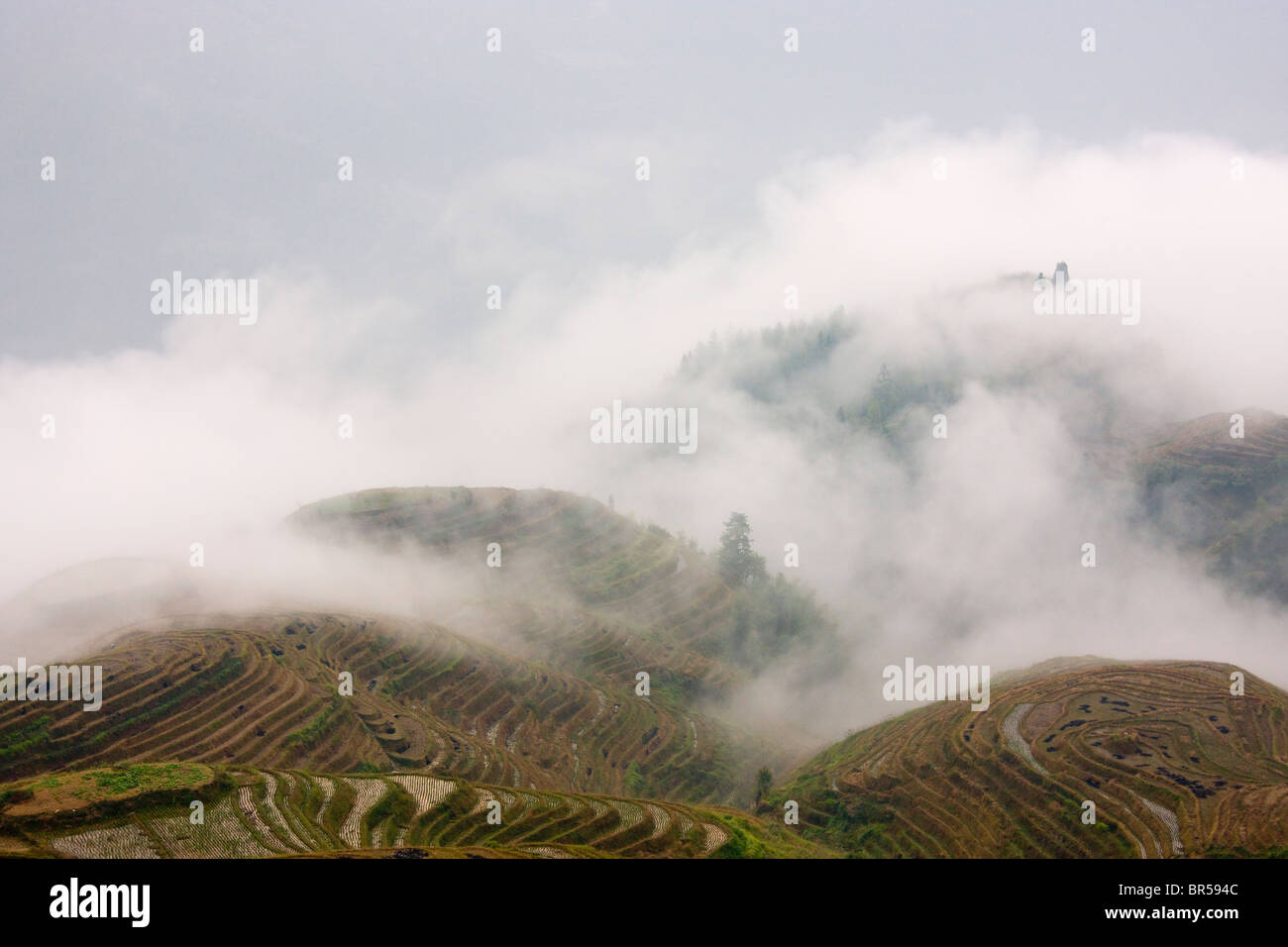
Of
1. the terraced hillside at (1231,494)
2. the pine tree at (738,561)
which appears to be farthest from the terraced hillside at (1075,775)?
the terraced hillside at (1231,494)

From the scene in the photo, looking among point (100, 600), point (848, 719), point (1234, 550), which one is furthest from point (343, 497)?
point (1234, 550)

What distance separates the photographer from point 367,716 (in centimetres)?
7412

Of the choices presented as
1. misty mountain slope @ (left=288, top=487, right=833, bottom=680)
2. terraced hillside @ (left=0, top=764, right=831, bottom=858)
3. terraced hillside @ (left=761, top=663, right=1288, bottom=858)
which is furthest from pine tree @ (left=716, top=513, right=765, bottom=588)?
terraced hillside @ (left=0, top=764, right=831, bottom=858)

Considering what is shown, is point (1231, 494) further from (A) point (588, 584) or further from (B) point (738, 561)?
(A) point (588, 584)

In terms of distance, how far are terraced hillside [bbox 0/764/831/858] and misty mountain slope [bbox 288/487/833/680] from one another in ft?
175

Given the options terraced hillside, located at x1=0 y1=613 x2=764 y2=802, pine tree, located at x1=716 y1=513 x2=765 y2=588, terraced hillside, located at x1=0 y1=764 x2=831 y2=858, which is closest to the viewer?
terraced hillside, located at x1=0 y1=764 x2=831 y2=858

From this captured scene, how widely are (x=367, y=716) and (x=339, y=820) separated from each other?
25204 mm

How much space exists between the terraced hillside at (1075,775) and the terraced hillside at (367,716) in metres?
22.1

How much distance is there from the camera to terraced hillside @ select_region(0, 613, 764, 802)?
204 feet

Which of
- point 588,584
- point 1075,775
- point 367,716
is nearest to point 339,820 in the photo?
point 367,716

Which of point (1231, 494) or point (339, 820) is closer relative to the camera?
point (339, 820)

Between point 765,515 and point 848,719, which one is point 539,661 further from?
point 765,515

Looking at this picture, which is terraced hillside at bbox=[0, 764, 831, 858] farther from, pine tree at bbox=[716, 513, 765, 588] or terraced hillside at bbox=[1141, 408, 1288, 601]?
terraced hillside at bbox=[1141, 408, 1288, 601]

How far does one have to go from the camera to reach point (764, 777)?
72.5m
